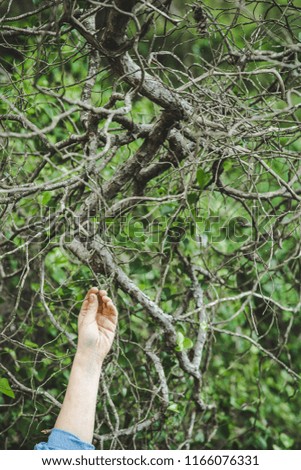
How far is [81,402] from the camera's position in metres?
1.34

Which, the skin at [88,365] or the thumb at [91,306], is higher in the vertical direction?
the thumb at [91,306]

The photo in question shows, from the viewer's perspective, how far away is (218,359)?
2.92 meters

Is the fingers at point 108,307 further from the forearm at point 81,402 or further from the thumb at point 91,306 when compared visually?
the forearm at point 81,402

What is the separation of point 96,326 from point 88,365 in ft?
0.35

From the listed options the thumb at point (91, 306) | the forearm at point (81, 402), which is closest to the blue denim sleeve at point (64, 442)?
the forearm at point (81, 402)

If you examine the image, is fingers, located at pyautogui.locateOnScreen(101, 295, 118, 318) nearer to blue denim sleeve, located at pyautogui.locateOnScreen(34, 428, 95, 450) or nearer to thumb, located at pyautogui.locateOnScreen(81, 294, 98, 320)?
thumb, located at pyautogui.locateOnScreen(81, 294, 98, 320)

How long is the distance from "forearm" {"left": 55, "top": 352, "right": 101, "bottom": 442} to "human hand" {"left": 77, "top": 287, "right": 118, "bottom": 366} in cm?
3

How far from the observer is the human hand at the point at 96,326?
55.8 inches

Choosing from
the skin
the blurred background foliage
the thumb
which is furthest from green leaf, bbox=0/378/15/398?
the thumb

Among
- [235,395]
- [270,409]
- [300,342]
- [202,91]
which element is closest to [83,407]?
[202,91]

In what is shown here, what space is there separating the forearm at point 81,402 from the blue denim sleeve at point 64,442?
0.01m

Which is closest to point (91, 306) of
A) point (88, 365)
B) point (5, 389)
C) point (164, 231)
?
point (88, 365)

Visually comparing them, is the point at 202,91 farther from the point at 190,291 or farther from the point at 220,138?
the point at 190,291

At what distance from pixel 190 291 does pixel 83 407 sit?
76 centimetres
